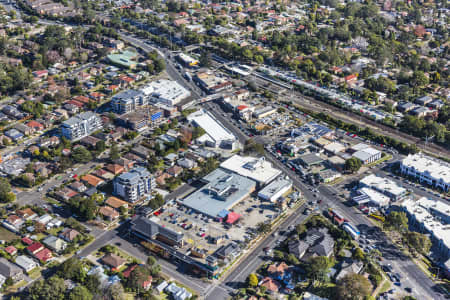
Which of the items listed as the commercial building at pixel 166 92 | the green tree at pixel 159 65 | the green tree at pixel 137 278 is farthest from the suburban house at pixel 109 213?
the green tree at pixel 159 65

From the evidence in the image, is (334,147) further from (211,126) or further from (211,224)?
(211,224)

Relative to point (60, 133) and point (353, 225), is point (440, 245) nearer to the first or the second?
point (353, 225)

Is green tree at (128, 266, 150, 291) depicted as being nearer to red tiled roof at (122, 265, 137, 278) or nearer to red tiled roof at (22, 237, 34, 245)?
red tiled roof at (122, 265, 137, 278)

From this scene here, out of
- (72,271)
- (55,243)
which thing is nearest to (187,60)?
(55,243)

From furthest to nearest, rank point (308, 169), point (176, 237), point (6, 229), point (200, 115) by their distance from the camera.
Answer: point (200, 115)
point (308, 169)
point (6, 229)
point (176, 237)

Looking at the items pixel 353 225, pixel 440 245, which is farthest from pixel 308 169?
pixel 440 245

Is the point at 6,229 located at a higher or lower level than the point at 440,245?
lower
